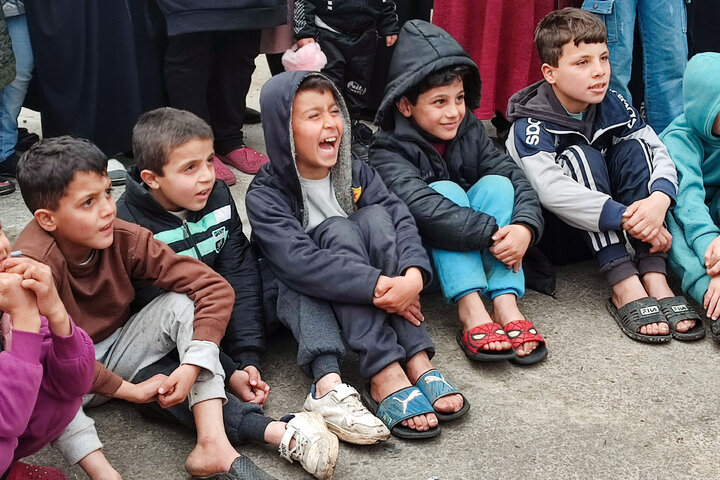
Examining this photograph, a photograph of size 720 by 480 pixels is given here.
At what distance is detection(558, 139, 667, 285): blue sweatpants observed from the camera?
3258mm

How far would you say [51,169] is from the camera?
7.72 feet

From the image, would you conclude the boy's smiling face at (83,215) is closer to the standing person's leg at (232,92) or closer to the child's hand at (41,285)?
the child's hand at (41,285)

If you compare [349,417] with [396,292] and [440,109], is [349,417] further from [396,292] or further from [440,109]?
[440,109]

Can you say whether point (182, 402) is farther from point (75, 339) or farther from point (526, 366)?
point (526, 366)

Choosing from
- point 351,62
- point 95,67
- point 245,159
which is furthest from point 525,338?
point 95,67

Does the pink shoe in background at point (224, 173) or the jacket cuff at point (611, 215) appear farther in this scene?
the pink shoe in background at point (224, 173)

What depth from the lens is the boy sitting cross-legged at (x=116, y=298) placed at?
2.35 meters

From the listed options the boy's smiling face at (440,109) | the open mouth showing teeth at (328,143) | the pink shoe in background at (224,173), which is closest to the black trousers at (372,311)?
the open mouth showing teeth at (328,143)

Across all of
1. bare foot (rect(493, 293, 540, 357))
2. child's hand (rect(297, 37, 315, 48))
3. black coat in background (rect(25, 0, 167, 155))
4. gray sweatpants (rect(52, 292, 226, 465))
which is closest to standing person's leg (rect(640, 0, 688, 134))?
child's hand (rect(297, 37, 315, 48))

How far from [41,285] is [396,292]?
110 cm

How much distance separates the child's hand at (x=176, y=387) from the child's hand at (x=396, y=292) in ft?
2.00

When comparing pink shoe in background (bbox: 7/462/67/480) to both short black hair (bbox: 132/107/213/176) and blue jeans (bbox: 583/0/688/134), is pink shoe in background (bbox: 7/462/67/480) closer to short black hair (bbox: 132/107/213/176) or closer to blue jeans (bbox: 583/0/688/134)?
short black hair (bbox: 132/107/213/176)

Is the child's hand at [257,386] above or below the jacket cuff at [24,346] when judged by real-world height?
below

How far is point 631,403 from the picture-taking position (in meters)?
2.75
